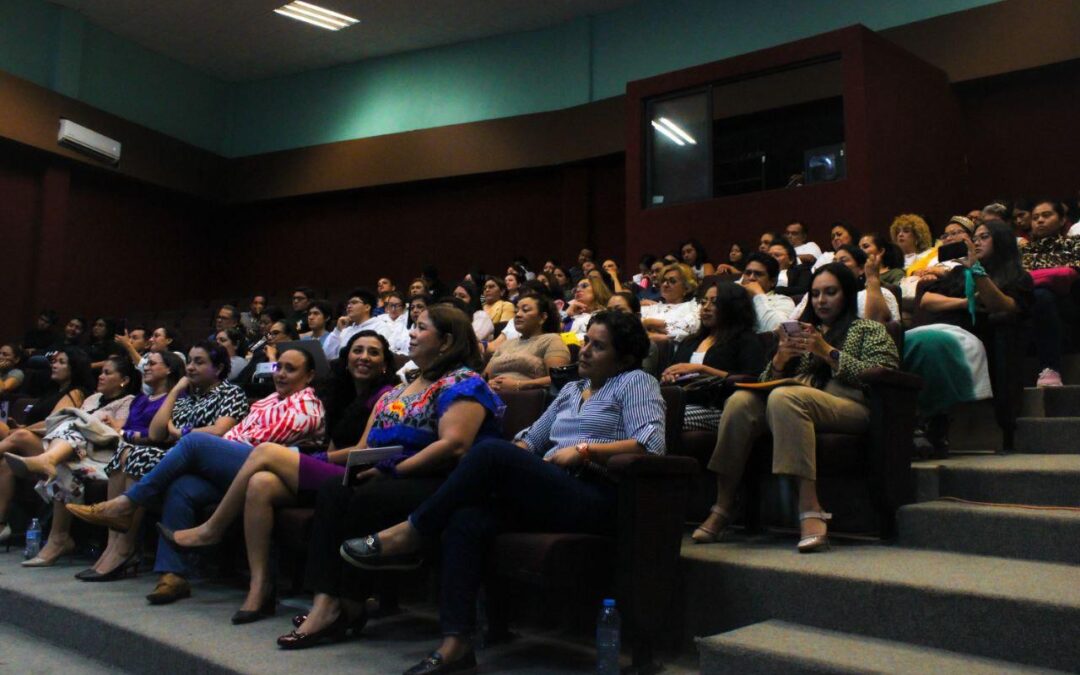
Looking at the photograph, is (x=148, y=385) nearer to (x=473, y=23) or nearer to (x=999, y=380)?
(x=999, y=380)

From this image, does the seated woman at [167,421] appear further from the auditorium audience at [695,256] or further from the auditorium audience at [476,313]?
the auditorium audience at [695,256]

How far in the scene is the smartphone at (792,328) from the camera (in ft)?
8.45

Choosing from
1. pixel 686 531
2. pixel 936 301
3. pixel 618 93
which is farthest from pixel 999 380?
pixel 618 93

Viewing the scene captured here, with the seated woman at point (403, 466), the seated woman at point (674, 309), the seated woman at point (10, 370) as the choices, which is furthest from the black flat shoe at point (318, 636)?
the seated woman at point (10, 370)

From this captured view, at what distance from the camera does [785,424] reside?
2.36m

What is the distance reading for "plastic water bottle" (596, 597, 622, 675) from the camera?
1.94 metres

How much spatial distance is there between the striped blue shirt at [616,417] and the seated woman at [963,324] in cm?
96

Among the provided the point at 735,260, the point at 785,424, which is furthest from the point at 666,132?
the point at 785,424

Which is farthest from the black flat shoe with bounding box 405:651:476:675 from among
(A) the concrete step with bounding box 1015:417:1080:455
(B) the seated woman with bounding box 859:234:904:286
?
(B) the seated woman with bounding box 859:234:904:286

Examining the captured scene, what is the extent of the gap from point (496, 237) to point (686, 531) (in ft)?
25.2

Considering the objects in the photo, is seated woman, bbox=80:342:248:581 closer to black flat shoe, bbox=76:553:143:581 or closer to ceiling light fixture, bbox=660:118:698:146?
black flat shoe, bbox=76:553:143:581

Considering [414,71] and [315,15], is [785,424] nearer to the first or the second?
[315,15]

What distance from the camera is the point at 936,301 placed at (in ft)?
10.1

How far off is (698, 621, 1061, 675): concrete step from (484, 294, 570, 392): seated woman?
6.01 ft
